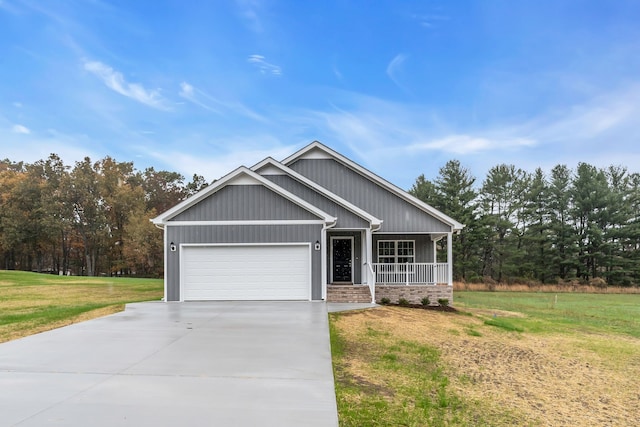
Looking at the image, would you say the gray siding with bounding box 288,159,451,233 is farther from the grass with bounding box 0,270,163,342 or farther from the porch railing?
the grass with bounding box 0,270,163,342

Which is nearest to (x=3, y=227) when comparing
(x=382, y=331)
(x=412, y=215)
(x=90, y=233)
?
(x=90, y=233)

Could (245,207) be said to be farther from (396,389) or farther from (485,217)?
(485,217)

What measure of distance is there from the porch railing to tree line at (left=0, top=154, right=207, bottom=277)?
98.6ft

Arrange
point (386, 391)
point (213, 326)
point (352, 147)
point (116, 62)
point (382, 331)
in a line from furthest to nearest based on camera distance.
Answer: point (352, 147) < point (116, 62) < point (382, 331) < point (213, 326) < point (386, 391)

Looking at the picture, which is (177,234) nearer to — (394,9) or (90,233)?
(394,9)

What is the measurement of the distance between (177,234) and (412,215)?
8.94 metres

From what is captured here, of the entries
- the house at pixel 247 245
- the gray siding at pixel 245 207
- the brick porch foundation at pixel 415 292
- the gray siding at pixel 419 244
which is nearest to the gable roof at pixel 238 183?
the house at pixel 247 245

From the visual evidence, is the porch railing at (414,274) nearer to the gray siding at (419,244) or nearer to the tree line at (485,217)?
the gray siding at (419,244)

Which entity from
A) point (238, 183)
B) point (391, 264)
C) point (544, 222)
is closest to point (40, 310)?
point (238, 183)

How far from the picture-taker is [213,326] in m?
9.27

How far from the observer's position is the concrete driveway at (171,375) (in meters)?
4.17

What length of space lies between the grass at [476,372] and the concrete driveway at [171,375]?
1.77ft

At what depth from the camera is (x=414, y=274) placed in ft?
55.3

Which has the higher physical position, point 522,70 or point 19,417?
point 522,70
